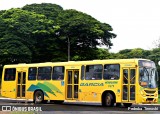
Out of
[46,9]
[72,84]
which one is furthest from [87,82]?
[46,9]

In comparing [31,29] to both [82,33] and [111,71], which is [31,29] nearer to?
[82,33]

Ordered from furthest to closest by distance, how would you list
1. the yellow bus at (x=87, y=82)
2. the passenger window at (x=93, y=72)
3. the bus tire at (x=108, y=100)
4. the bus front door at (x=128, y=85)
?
the passenger window at (x=93, y=72), the bus tire at (x=108, y=100), the yellow bus at (x=87, y=82), the bus front door at (x=128, y=85)

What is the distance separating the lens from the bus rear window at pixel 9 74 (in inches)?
1096

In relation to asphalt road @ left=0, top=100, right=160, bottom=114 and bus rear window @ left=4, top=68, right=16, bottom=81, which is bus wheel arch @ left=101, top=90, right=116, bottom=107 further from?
bus rear window @ left=4, top=68, right=16, bottom=81

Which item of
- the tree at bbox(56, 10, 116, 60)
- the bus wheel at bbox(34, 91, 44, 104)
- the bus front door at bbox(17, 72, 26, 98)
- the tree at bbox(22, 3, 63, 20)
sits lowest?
the bus wheel at bbox(34, 91, 44, 104)

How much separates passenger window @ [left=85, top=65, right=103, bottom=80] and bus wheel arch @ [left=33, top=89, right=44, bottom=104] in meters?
3.92

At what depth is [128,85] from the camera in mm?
21734

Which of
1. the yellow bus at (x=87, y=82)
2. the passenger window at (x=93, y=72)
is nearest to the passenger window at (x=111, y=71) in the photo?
the yellow bus at (x=87, y=82)

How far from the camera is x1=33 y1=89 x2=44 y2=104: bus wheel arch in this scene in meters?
26.0

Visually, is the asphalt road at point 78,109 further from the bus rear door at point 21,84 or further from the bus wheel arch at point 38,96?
the bus rear door at point 21,84

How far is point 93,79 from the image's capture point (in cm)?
2344

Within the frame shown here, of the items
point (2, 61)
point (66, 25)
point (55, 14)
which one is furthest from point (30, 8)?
point (2, 61)

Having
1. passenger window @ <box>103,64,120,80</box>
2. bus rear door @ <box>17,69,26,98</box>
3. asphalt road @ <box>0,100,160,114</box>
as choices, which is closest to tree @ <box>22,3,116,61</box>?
bus rear door @ <box>17,69,26,98</box>

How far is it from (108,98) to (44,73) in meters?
5.44
